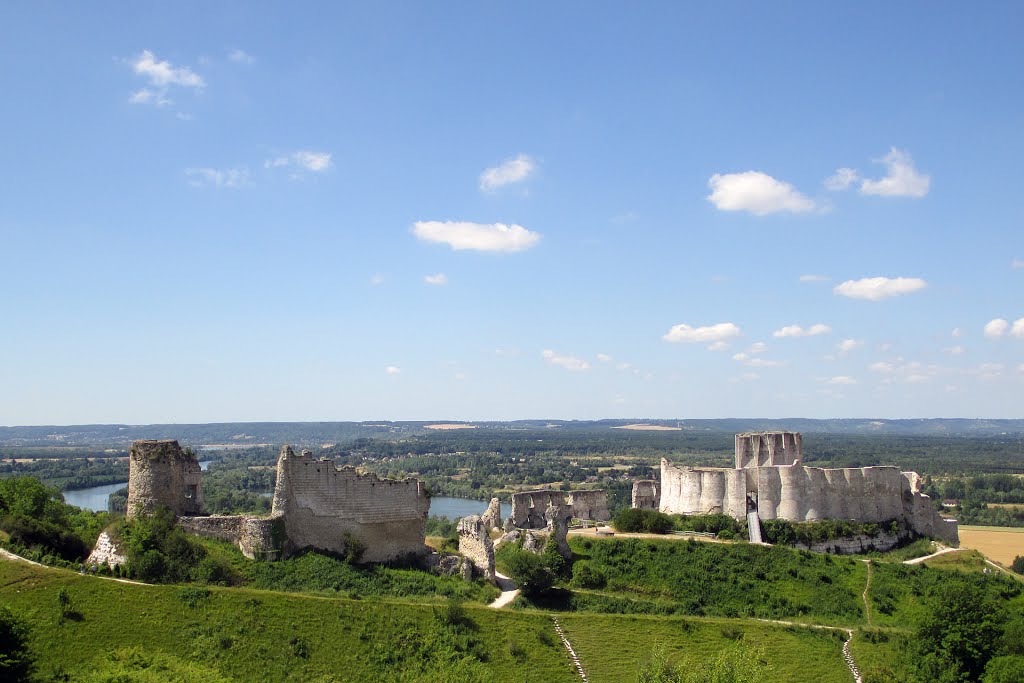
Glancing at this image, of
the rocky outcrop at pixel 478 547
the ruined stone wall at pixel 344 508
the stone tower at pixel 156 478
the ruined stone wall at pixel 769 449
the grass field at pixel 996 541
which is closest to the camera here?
the stone tower at pixel 156 478

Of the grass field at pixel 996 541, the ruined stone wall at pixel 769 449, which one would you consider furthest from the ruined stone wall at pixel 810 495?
the grass field at pixel 996 541

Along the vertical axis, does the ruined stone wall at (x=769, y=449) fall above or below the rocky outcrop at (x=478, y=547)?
above

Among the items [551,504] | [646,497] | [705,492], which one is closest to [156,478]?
[551,504]

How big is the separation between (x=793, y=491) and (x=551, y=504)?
1446cm

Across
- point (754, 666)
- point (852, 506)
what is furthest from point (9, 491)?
point (852, 506)

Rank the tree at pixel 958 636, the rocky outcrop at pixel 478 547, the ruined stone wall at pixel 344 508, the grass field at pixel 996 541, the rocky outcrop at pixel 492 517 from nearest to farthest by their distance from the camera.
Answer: the tree at pixel 958 636, the ruined stone wall at pixel 344 508, the rocky outcrop at pixel 478 547, the rocky outcrop at pixel 492 517, the grass field at pixel 996 541

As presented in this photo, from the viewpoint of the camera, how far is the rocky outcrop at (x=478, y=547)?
38031 mm

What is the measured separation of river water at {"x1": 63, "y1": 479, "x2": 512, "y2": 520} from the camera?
11376cm

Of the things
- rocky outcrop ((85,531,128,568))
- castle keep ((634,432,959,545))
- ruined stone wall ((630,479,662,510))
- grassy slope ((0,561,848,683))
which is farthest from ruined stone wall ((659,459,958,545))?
rocky outcrop ((85,531,128,568))

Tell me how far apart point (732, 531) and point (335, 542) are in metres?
24.2

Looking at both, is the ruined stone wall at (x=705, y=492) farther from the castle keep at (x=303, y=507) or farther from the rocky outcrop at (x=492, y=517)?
the castle keep at (x=303, y=507)

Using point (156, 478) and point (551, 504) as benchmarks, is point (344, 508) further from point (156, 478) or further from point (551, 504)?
point (551, 504)

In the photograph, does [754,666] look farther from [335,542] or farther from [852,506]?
[852,506]

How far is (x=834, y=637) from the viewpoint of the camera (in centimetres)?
3569
